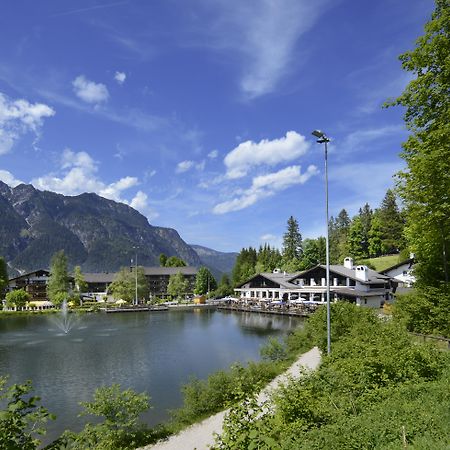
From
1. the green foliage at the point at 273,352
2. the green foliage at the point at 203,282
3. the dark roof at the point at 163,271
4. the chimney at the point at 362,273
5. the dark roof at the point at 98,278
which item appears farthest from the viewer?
the dark roof at the point at 163,271

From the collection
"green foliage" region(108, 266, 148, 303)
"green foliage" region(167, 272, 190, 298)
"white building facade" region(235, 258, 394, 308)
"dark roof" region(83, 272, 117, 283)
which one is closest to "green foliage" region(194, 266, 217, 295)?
"green foliage" region(167, 272, 190, 298)

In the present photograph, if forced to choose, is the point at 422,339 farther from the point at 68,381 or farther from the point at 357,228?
the point at 357,228

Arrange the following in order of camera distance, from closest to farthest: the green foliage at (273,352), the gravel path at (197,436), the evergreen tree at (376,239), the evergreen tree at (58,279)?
the gravel path at (197,436)
the green foliage at (273,352)
the evergreen tree at (58,279)
the evergreen tree at (376,239)

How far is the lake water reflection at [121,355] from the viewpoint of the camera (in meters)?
23.9

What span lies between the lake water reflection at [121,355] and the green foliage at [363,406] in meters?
10.6

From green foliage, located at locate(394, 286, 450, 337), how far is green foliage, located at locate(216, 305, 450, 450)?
5654 millimetres

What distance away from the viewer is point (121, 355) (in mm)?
36031

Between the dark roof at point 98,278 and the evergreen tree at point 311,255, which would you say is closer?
the evergreen tree at point 311,255

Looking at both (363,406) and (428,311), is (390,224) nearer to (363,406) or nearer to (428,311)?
(428,311)

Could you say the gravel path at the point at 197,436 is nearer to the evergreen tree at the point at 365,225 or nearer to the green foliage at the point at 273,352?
the green foliage at the point at 273,352

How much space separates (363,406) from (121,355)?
95.5ft

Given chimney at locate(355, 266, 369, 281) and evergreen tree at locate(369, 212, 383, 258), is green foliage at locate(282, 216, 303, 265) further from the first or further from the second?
chimney at locate(355, 266, 369, 281)

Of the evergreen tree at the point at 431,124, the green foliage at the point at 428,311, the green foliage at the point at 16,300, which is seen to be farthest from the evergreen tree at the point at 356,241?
the evergreen tree at the point at 431,124

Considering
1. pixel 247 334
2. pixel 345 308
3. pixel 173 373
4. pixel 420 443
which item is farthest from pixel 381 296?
pixel 420 443
